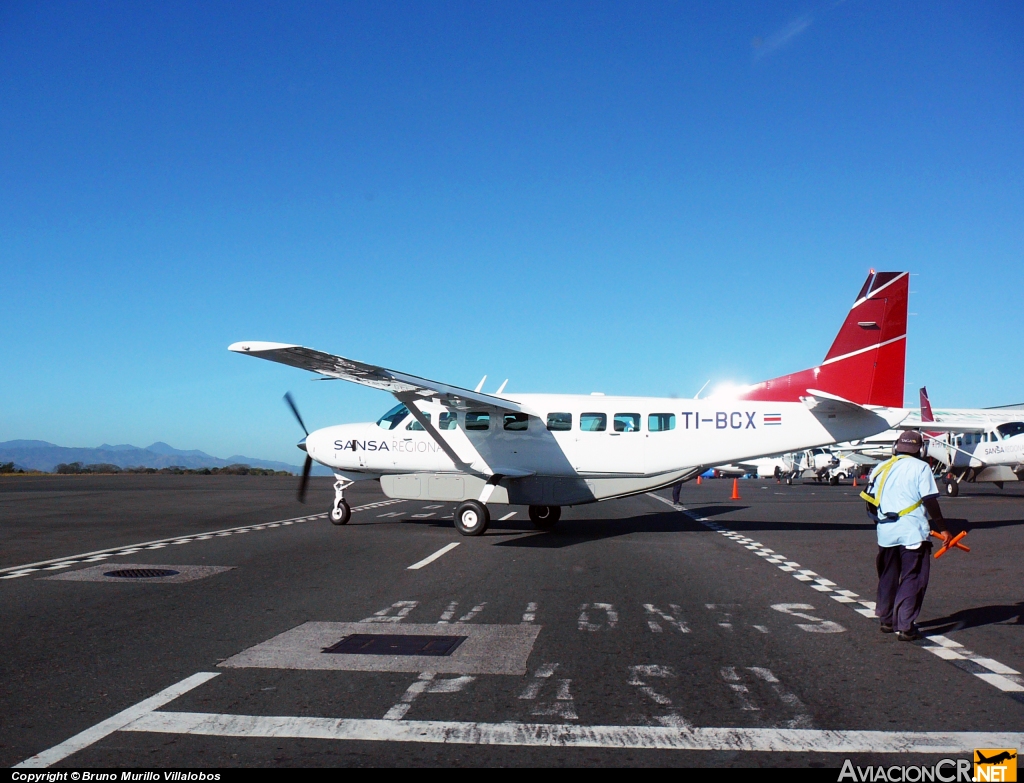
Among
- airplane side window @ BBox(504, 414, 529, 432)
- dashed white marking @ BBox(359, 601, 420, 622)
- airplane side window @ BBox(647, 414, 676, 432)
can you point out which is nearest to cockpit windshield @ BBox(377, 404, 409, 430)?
airplane side window @ BBox(504, 414, 529, 432)

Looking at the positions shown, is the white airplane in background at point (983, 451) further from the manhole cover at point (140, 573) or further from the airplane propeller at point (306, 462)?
the manhole cover at point (140, 573)

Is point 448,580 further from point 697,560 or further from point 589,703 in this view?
point 589,703

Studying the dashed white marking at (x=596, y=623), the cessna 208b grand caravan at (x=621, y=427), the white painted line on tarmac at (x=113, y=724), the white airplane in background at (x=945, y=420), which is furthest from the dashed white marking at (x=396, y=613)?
the white airplane in background at (x=945, y=420)

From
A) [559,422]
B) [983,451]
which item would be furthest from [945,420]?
[559,422]

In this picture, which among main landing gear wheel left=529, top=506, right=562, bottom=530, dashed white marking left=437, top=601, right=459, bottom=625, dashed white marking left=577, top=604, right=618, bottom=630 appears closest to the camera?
dashed white marking left=577, top=604, right=618, bottom=630

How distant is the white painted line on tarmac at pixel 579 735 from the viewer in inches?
160

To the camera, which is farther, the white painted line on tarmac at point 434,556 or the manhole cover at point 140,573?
the white painted line on tarmac at point 434,556

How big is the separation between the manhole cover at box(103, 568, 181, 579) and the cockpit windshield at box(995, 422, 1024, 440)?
100ft

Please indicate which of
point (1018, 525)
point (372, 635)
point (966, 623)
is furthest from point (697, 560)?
point (1018, 525)

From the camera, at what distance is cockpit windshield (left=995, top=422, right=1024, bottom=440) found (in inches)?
1198

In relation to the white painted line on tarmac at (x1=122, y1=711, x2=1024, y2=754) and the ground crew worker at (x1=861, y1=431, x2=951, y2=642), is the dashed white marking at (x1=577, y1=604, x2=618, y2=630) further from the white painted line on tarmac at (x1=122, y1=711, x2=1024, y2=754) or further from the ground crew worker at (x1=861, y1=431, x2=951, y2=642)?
the white painted line on tarmac at (x1=122, y1=711, x2=1024, y2=754)

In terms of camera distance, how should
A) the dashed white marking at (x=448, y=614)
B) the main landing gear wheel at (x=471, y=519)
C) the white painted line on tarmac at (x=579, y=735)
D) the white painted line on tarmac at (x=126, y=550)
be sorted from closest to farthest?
the white painted line on tarmac at (x=579, y=735)
the dashed white marking at (x=448, y=614)
the white painted line on tarmac at (x=126, y=550)
the main landing gear wheel at (x=471, y=519)

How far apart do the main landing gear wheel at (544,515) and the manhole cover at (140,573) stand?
381 inches

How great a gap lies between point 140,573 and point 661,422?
10530 mm
